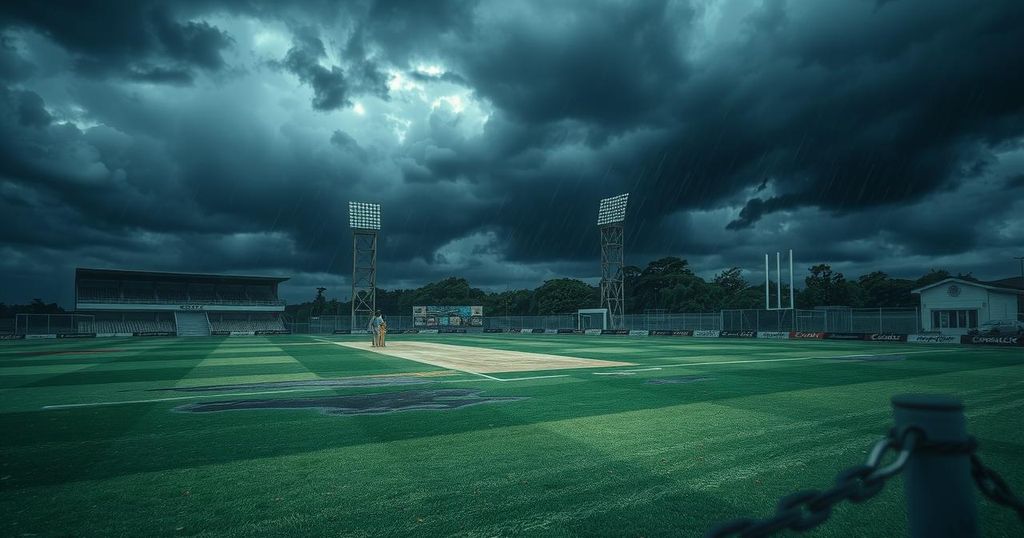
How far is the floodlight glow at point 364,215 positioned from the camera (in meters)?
62.4

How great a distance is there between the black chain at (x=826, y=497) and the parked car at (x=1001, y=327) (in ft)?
128

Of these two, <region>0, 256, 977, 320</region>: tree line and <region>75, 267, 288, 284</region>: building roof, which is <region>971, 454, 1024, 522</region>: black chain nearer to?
<region>0, 256, 977, 320</region>: tree line

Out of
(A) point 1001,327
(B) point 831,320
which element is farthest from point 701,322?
(A) point 1001,327

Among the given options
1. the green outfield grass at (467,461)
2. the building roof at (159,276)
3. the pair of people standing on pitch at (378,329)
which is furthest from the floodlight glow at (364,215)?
the green outfield grass at (467,461)

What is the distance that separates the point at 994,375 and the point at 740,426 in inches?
403

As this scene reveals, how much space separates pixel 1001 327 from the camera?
A: 104 feet

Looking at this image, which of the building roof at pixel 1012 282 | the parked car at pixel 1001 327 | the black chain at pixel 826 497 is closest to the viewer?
the black chain at pixel 826 497

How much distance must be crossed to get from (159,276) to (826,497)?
273 feet

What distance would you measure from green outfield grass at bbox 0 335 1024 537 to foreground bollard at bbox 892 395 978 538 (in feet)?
7.29

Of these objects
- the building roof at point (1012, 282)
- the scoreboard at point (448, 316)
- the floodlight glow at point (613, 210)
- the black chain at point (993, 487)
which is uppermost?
the floodlight glow at point (613, 210)

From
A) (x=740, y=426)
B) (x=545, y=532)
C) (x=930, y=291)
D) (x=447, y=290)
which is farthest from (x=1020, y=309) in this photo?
(x=447, y=290)

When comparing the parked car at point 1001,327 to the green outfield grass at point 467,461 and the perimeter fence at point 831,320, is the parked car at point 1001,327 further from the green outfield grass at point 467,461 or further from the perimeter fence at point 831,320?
the green outfield grass at point 467,461

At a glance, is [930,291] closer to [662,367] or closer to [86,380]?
[662,367]

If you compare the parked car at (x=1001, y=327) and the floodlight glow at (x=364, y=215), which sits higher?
the floodlight glow at (x=364, y=215)
